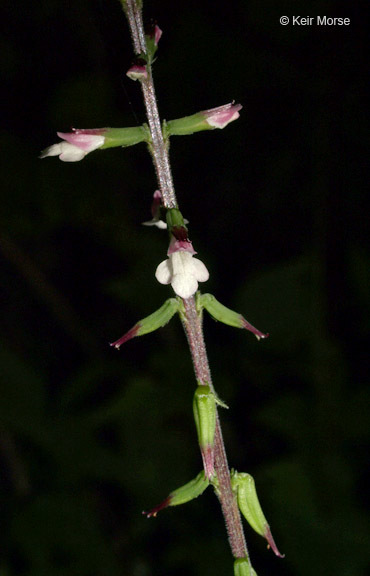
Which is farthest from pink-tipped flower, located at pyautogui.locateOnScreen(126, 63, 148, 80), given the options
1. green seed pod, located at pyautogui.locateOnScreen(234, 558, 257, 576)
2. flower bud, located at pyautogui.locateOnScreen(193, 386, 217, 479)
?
green seed pod, located at pyautogui.locateOnScreen(234, 558, 257, 576)

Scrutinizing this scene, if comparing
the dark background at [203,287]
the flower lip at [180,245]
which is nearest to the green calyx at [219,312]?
the flower lip at [180,245]

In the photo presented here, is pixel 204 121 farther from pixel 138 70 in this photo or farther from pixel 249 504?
pixel 249 504

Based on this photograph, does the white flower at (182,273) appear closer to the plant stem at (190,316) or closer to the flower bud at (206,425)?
the plant stem at (190,316)

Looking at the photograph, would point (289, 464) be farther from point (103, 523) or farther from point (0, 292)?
point (0, 292)

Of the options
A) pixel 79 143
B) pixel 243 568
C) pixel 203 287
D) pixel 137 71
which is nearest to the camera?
pixel 137 71

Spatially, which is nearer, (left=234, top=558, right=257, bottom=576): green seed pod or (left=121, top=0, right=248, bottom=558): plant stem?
(left=121, top=0, right=248, bottom=558): plant stem

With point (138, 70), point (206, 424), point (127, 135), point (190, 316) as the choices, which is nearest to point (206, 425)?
point (206, 424)

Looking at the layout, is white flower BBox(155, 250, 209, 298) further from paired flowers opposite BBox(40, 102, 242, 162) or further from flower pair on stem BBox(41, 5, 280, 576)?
paired flowers opposite BBox(40, 102, 242, 162)
